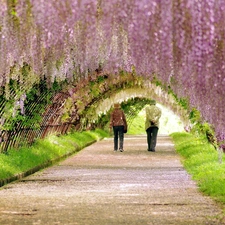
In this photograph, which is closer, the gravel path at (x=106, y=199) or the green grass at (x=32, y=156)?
the gravel path at (x=106, y=199)

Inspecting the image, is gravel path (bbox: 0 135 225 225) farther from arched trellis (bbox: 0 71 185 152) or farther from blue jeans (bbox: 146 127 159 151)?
blue jeans (bbox: 146 127 159 151)

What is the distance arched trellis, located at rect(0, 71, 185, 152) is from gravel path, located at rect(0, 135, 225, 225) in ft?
8.07

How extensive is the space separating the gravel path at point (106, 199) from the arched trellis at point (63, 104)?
2.46m

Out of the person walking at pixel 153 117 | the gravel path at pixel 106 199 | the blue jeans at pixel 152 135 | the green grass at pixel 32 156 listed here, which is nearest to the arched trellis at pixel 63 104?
the green grass at pixel 32 156

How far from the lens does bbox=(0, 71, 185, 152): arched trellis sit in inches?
904

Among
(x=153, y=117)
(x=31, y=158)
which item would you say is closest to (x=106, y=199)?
(x=31, y=158)

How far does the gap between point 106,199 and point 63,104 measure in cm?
1982

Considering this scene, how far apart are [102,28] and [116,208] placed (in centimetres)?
612

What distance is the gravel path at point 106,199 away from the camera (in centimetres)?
1126

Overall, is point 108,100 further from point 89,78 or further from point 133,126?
point 133,126

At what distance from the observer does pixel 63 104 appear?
33438 millimetres

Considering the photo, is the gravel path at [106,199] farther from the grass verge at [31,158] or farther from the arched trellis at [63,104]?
the arched trellis at [63,104]

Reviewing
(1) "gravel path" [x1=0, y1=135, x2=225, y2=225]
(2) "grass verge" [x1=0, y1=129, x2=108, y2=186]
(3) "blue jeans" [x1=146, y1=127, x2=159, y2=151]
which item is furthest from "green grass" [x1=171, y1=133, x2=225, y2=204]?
(3) "blue jeans" [x1=146, y1=127, x2=159, y2=151]

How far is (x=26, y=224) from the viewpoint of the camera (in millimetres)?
10773
